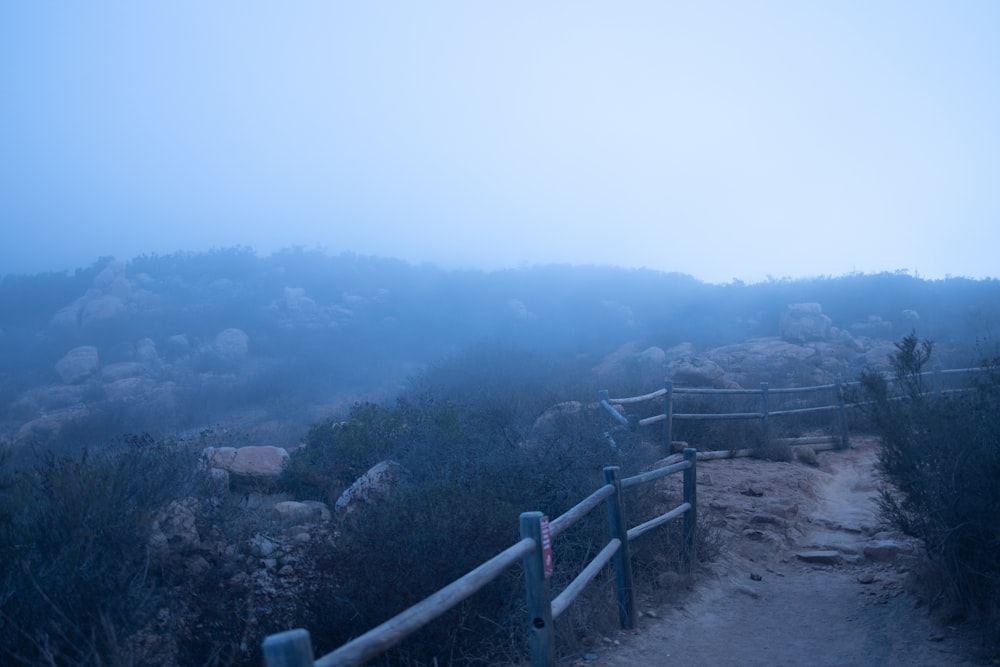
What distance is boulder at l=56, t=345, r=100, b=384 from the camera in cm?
3547

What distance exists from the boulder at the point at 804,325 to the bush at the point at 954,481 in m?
27.0

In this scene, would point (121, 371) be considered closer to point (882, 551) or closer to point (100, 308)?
point (100, 308)

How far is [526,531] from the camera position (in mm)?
4242

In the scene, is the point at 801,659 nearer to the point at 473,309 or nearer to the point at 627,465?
the point at 627,465

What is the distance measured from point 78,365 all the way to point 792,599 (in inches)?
1446

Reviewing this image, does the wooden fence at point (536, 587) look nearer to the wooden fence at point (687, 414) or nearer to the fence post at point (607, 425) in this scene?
the fence post at point (607, 425)

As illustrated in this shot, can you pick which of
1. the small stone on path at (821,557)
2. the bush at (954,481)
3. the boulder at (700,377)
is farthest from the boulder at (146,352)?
the bush at (954,481)

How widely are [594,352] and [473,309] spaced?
14.8 metres

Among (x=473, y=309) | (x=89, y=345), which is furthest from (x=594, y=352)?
(x=89, y=345)

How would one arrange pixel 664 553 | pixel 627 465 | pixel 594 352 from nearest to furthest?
pixel 664 553 → pixel 627 465 → pixel 594 352

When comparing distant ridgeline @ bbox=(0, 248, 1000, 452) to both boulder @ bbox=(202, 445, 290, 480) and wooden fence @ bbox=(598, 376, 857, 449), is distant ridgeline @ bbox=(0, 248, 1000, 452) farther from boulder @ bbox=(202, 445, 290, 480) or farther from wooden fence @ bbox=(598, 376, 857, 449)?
boulder @ bbox=(202, 445, 290, 480)

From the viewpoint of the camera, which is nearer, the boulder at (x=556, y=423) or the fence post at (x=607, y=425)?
the fence post at (x=607, y=425)

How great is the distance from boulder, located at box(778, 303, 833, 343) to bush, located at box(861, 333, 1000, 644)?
2703 centimetres

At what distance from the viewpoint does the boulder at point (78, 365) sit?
35469mm
